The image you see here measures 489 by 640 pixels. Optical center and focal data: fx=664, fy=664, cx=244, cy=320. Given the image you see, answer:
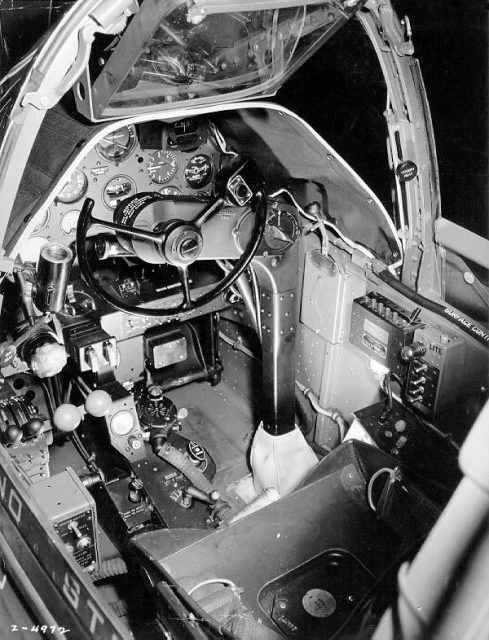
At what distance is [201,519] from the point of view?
2.99 metres

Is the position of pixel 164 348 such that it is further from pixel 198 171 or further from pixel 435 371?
pixel 435 371

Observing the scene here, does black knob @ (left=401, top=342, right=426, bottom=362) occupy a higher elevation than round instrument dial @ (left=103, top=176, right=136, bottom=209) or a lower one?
lower

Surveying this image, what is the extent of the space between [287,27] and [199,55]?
32 centimetres

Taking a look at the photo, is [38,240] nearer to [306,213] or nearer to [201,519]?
[306,213]

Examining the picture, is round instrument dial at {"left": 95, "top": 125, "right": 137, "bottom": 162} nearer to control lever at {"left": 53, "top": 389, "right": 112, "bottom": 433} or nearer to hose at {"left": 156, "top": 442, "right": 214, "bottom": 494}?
control lever at {"left": 53, "top": 389, "right": 112, "bottom": 433}

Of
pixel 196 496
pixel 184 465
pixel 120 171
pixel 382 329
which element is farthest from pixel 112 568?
pixel 120 171

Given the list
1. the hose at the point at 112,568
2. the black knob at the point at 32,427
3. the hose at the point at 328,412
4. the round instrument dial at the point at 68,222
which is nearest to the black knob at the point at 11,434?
the black knob at the point at 32,427

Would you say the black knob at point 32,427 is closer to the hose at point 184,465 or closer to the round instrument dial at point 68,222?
the hose at point 184,465

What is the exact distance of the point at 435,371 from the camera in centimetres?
265

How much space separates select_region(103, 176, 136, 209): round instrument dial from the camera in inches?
129

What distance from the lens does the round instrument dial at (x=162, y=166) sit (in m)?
3.33

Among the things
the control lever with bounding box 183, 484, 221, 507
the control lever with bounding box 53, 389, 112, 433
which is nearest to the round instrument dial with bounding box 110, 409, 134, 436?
the control lever with bounding box 53, 389, 112, 433

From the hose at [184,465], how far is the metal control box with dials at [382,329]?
3.21 ft

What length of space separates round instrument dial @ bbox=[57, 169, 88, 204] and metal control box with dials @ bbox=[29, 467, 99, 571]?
134 cm
